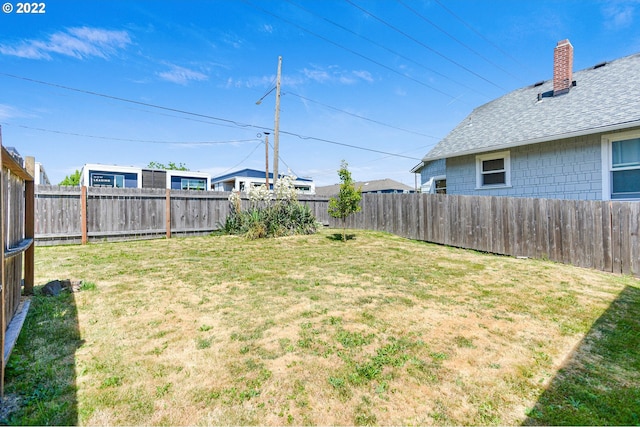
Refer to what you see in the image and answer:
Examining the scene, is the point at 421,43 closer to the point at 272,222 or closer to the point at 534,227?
the point at 534,227

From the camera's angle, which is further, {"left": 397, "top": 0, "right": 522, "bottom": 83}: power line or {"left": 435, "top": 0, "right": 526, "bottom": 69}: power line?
{"left": 435, "top": 0, "right": 526, "bottom": 69}: power line

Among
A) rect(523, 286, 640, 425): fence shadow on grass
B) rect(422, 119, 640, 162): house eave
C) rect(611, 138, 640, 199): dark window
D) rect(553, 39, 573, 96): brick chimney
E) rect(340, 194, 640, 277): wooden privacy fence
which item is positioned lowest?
rect(523, 286, 640, 425): fence shadow on grass

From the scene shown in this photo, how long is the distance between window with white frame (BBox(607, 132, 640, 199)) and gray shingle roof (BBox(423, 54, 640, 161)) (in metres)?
0.62

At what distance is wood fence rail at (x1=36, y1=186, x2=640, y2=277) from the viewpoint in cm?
626

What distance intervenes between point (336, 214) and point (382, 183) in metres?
35.1

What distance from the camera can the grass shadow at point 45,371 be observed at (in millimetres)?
1845

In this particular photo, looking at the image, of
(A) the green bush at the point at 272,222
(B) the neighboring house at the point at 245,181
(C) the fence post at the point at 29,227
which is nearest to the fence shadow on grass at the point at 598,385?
(C) the fence post at the point at 29,227

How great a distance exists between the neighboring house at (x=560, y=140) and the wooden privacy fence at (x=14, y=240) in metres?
10.8

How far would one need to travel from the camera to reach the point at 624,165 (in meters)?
7.32

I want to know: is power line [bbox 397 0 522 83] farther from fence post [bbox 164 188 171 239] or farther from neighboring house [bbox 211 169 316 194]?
neighboring house [bbox 211 169 316 194]

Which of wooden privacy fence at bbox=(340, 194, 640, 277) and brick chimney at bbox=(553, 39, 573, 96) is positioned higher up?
brick chimney at bbox=(553, 39, 573, 96)

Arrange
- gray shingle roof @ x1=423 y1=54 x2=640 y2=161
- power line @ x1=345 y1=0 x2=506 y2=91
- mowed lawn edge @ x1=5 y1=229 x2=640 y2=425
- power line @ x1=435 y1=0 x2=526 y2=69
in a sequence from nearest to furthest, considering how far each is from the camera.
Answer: mowed lawn edge @ x1=5 y1=229 x2=640 y2=425
gray shingle roof @ x1=423 y1=54 x2=640 y2=161
power line @ x1=345 y1=0 x2=506 y2=91
power line @ x1=435 y1=0 x2=526 y2=69

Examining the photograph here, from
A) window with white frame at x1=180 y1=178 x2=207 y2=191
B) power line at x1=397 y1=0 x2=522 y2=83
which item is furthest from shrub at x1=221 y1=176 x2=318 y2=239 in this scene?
window with white frame at x1=180 y1=178 x2=207 y2=191

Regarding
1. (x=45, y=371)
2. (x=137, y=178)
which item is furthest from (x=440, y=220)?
(x=137, y=178)
